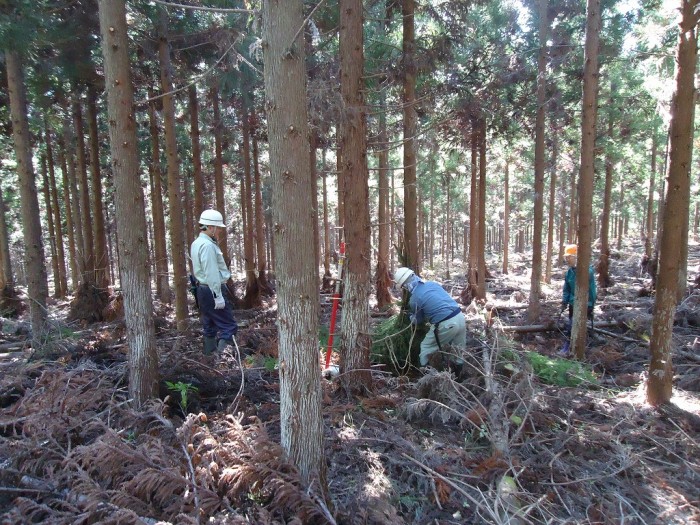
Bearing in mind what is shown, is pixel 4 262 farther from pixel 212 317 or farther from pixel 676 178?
pixel 676 178

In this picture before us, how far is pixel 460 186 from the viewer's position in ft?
97.8

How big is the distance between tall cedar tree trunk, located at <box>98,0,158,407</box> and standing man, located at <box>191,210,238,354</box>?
1.98 m

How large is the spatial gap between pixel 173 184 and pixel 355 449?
24.1 feet

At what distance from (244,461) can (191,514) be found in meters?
0.48

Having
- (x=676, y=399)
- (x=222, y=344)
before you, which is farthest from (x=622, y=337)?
(x=222, y=344)

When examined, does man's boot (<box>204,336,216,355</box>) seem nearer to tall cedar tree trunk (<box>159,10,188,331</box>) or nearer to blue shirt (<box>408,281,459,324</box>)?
tall cedar tree trunk (<box>159,10,188,331</box>)

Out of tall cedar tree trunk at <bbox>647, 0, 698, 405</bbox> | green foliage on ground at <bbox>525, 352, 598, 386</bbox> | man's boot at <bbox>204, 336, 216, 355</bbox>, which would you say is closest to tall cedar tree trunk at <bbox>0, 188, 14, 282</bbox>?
man's boot at <bbox>204, 336, 216, 355</bbox>

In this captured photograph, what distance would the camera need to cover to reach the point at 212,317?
607cm

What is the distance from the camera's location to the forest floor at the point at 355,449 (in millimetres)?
2547

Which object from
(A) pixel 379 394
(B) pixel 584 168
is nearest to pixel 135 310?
(A) pixel 379 394

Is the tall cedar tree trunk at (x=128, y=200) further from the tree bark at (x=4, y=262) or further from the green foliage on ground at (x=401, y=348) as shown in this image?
the tree bark at (x=4, y=262)

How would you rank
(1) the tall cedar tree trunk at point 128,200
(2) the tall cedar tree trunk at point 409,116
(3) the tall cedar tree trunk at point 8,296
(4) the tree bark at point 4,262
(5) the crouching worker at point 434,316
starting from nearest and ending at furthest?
(1) the tall cedar tree trunk at point 128,200 < (5) the crouching worker at point 434,316 < (2) the tall cedar tree trunk at point 409,116 < (3) the tall cedar tree trunk at point 8,296 < (4) the tree bark at point 4,262

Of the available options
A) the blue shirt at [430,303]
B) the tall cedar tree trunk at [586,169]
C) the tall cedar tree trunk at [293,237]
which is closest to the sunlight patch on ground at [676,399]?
the tall cedar tree trunk at [586,169]

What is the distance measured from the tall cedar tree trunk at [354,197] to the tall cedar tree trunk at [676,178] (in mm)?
3216
